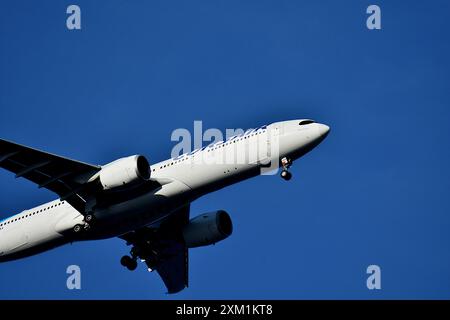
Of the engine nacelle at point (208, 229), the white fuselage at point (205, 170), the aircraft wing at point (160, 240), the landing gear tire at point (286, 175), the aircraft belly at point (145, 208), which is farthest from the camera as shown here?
the aircraft wing at point (160, 240)

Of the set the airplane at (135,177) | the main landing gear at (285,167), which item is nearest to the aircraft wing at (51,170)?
the airplane at (135,177)

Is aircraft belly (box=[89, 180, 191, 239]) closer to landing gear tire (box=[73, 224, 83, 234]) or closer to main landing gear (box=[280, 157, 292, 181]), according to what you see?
landing gear tire (box=[73, 224, 83, 234])

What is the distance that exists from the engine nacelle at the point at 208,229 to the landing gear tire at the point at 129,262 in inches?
153

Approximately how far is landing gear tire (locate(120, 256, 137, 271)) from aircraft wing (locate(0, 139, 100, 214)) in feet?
23.6

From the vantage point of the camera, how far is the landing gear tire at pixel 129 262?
54.0 m

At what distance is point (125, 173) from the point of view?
45.0 m

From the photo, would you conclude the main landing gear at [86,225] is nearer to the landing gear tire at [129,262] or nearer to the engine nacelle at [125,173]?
the engine nacelle at [125,173]

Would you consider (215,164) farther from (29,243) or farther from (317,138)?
(29,243)

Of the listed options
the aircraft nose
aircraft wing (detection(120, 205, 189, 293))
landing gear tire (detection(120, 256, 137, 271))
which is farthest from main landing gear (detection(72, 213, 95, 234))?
the aircraft nose

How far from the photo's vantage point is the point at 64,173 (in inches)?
1849
